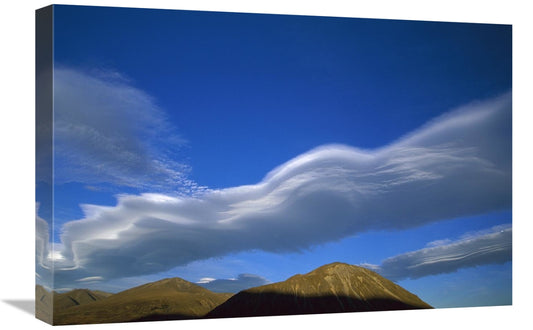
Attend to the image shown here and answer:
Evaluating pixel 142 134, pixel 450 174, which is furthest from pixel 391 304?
pixel 142 134

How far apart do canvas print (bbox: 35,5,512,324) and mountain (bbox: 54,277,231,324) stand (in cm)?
2

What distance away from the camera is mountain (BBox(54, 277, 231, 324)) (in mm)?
11281

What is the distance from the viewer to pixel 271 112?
12219 millimetres

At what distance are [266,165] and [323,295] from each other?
1.80 metres

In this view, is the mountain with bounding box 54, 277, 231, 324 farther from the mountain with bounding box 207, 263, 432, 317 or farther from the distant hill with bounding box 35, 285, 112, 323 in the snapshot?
the mountain with bounding box 207, 263, 432, 317

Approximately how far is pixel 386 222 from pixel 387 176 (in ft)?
1.96

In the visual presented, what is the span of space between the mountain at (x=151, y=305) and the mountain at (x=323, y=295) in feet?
0.76

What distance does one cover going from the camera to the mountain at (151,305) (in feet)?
37.0

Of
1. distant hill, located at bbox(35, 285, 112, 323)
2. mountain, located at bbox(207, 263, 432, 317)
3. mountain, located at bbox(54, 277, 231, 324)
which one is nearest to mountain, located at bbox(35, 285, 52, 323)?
distant hill, located at bbox(35, 285, 112, 323)

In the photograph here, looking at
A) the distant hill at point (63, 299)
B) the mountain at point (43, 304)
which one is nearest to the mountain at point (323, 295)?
the distant hill at point (63, 299)

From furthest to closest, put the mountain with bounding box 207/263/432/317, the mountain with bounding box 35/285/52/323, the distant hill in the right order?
the mountain with bounding box 207/263/432/317
the mountain with bounding box 35/285/52/323
the distant hill

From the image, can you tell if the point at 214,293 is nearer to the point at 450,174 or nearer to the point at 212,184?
the point at 212,184

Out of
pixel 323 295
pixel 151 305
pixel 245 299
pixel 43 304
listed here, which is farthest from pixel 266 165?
pixel 43 304

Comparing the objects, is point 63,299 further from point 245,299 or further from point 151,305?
point 245,299
